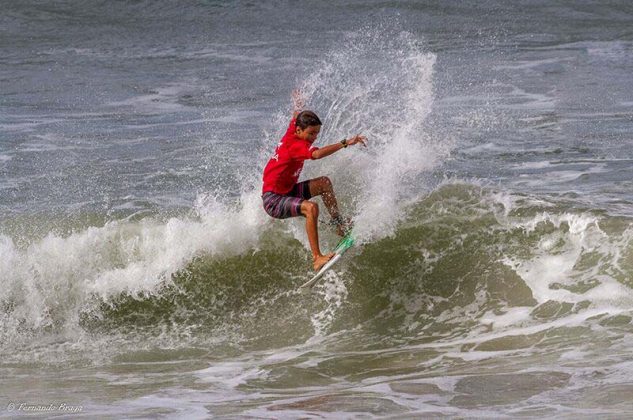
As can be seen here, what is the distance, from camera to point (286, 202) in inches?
385

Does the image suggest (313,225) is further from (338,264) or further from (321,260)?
(338,264)

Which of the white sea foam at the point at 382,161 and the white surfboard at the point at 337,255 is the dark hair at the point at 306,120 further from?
the white sea foam at the point at 382,161

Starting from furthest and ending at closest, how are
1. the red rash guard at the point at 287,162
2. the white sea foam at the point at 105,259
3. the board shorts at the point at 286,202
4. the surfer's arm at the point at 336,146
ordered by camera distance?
the white sea foam at the point at 105,259 → the board shorts at the point at 286,202 → the red rash guard at the point at 287,162 → the surfer's arm at the point at 336,146

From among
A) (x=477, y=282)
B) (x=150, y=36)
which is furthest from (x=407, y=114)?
(x=150, y=36)

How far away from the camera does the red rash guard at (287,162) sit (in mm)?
9445

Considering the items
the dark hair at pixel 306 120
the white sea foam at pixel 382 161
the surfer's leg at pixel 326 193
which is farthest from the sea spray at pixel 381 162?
the dark hair at pixel 306 120

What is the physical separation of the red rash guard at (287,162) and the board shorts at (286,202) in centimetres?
4

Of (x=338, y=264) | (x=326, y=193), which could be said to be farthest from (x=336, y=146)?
(x=338, y=264)

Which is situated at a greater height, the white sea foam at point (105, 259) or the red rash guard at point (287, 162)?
the red rash guard at point (287, 162)

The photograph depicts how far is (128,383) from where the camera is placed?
8.72 meters
